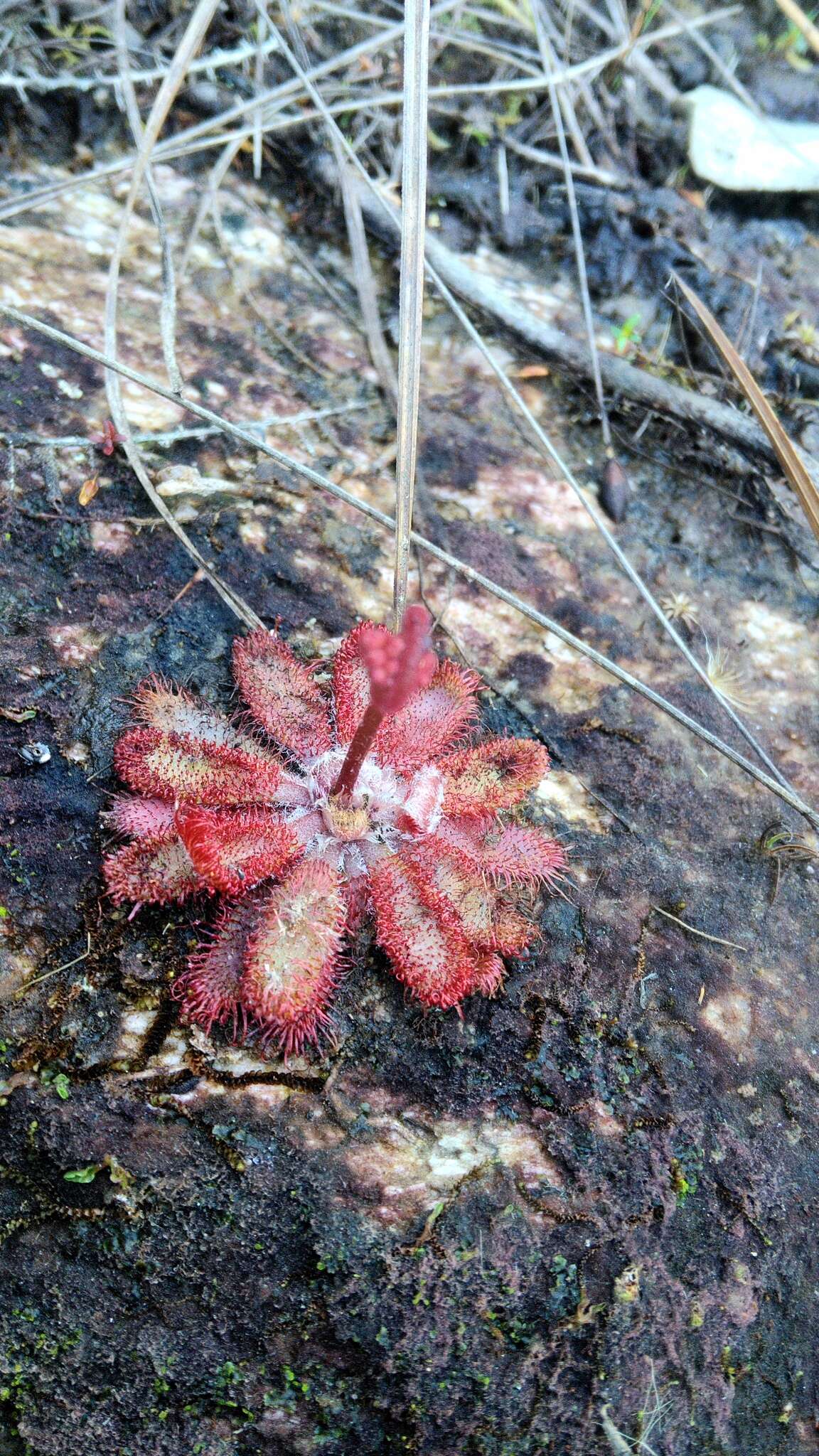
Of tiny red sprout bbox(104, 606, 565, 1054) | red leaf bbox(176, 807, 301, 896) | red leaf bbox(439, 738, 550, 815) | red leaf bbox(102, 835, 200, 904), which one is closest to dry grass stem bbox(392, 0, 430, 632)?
tiny red sprout bbox(104, 606, 565, 1054)

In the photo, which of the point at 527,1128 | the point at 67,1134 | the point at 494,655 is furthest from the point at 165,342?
the point at 527,1128

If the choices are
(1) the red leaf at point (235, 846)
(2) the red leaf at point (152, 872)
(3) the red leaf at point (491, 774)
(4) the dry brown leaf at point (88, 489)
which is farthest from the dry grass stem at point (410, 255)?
(4) the dry brown leaf at point (88, 489)

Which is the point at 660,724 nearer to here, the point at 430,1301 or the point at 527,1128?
the point at 527,1128

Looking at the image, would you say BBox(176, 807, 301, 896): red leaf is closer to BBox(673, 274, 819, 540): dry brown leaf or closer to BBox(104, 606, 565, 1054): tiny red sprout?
BBox(104, 606, 565, 1054): tiny red sprout

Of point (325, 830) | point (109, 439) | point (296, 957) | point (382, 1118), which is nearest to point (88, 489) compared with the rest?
point (109, 439)

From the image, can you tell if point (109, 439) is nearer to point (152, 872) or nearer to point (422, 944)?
point (152, 872)
